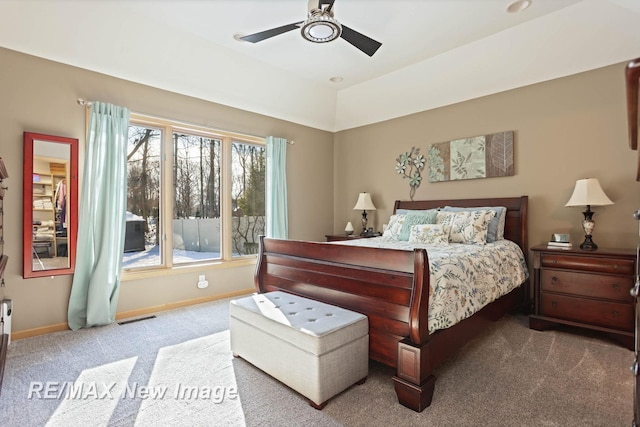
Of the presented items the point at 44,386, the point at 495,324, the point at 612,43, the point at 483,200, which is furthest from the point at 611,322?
the point at 44,386

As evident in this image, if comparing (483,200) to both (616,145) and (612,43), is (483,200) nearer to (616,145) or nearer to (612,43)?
(616,145)

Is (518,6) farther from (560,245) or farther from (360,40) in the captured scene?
(560,245)

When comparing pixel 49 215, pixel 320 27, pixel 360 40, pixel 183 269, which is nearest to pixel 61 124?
pixel 49 215

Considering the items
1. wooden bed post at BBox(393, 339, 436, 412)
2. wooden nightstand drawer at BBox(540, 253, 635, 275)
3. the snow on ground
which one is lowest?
wooden bed post at BBox(393, 339, 436, 412)

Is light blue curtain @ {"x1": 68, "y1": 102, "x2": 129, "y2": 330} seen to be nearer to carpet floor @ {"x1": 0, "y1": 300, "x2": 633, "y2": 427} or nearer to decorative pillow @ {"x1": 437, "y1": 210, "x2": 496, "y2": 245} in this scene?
carpet floor @ {"x1": 0, "y1": 300, "x2": 633, "y2": 427}

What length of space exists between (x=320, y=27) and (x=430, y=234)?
89.4 inches

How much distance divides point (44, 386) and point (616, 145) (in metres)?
5.23

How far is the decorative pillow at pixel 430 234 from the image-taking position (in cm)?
346

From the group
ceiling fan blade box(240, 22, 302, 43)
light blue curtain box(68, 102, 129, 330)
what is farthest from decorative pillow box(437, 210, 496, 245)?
light blue curtain box(68, 102, 129, 330)

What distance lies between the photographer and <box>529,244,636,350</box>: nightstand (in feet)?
9.16

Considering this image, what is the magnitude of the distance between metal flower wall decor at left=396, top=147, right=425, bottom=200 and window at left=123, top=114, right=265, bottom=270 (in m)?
2.12

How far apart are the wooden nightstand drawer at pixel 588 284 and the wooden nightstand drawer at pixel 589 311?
59mm

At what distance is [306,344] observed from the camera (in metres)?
1.92

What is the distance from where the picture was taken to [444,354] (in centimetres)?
213
